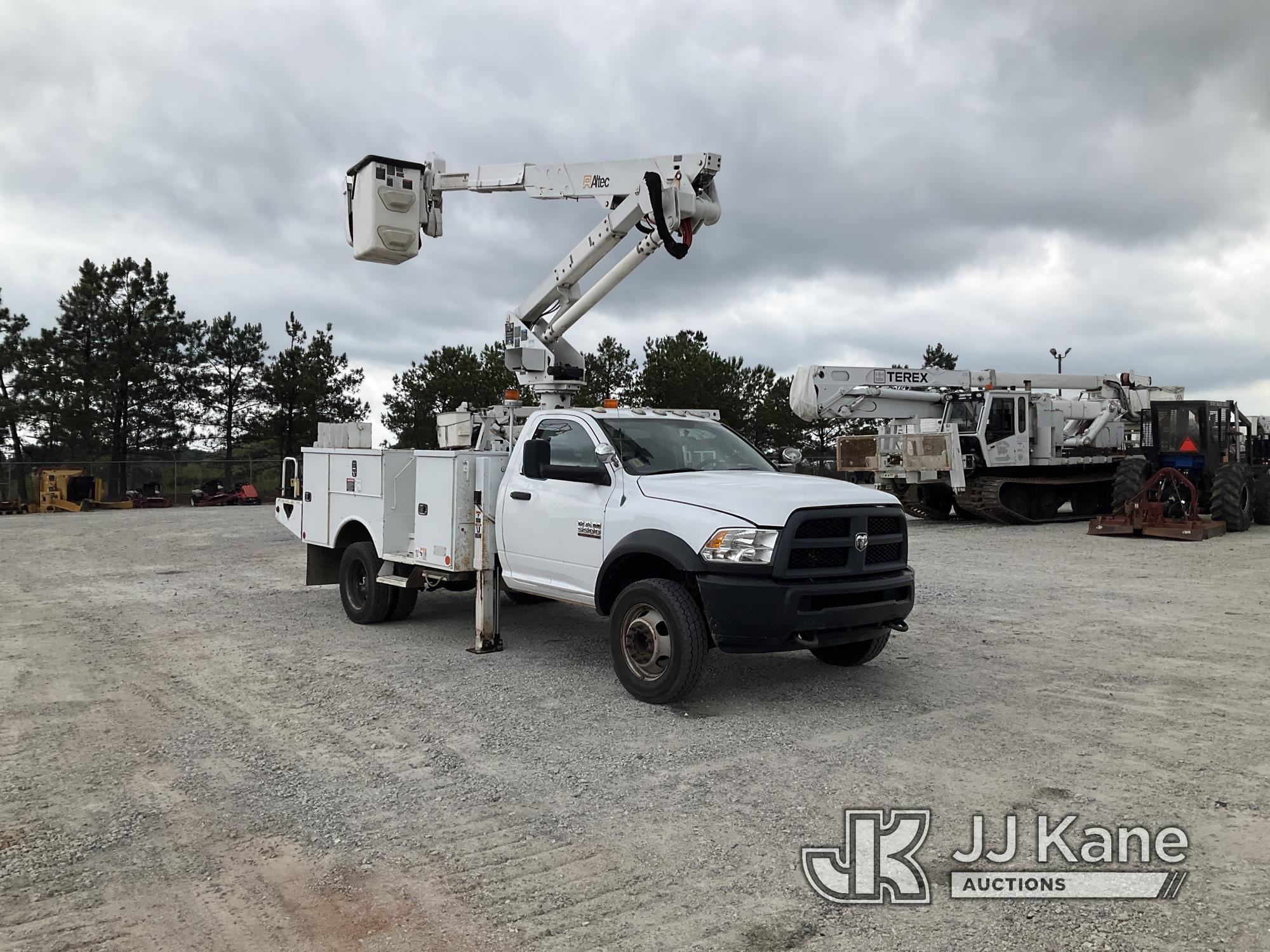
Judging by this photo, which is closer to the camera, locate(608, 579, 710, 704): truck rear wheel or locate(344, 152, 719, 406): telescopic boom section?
locate(608, 579, 710, 704): truck rear wheel

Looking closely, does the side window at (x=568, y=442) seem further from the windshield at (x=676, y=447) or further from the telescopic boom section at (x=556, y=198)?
the telescopic boom section at (x=556, y=198)

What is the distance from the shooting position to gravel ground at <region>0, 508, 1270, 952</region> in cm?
358

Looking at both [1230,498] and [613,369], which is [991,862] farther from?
[613,369]

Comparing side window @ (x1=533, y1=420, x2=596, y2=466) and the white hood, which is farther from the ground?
side window @ (x1=533, y1=420, x2=596, y2=466)

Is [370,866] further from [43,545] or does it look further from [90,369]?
[90,369]

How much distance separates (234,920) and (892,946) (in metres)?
2.48

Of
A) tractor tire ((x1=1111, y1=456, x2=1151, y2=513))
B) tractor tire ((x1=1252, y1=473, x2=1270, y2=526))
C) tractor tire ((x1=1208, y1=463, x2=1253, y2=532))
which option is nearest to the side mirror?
tractor tire ((x1=1111, y1=456, x2=1151, y2=513))

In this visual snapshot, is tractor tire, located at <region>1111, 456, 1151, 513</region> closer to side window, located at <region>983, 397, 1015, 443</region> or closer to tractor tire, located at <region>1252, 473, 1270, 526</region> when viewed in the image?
side window, located at <region>983, 397, 1015, 443</region>

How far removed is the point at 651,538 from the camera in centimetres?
639

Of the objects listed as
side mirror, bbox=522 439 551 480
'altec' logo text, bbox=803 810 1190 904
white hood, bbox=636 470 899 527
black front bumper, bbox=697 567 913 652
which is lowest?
'altec' logo text, bbox=803 810 1190 904

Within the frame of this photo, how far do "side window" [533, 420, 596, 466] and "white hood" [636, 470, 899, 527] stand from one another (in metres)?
0.71

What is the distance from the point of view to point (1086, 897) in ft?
12.2

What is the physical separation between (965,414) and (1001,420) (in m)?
0.81

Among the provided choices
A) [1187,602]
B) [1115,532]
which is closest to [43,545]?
[1187,602]
